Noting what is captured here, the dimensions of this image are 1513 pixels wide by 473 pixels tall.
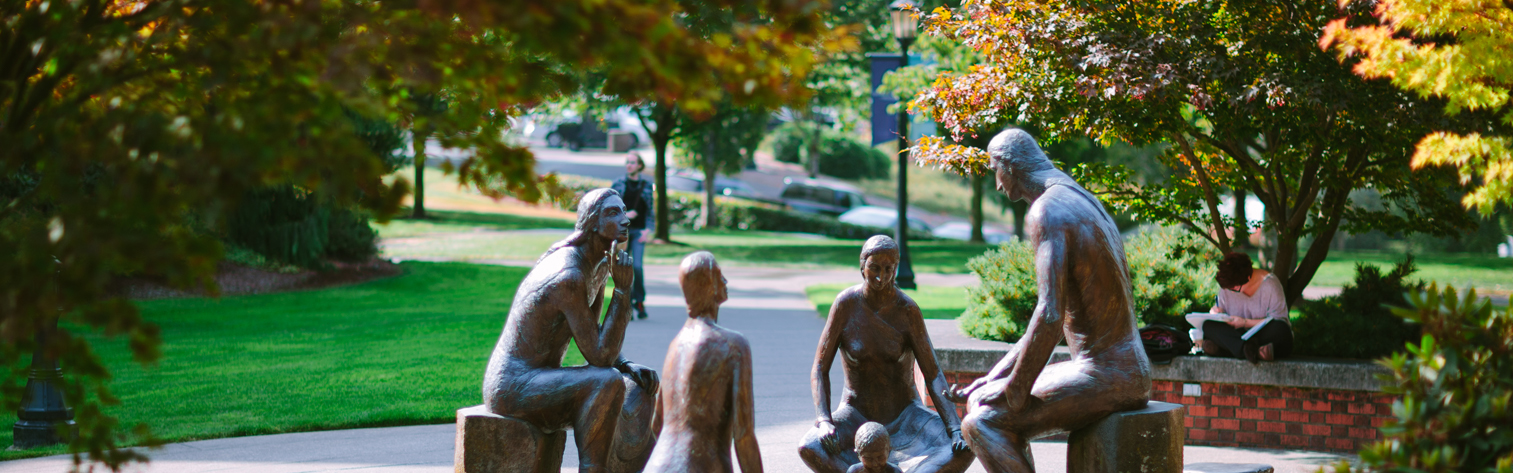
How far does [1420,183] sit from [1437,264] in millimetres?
16982

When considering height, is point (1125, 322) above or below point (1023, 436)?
above

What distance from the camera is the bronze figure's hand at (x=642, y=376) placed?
5305 mm

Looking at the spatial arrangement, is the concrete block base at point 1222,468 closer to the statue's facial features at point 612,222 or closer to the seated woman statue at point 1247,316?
the seated woman statue at point 1247,316

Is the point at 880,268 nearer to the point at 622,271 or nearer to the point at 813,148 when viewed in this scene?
the point at 622,271

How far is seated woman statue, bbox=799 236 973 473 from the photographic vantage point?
5.04 m

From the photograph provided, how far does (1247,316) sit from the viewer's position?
785cm

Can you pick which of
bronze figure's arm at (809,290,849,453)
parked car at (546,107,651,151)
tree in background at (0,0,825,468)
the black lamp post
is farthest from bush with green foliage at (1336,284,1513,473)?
parked car at (546,107,651,151)

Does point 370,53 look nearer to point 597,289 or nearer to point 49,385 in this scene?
point 597,289

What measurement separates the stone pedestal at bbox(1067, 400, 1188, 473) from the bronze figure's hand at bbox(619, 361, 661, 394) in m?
1.92

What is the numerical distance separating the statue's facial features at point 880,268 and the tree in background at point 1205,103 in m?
3.28

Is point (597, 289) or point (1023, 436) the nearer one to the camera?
point (1023, 436)

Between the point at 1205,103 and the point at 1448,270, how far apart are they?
17898 mm

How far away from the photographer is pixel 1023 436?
471 cm

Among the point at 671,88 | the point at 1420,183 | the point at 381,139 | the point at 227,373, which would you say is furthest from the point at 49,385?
the point at 381,139
